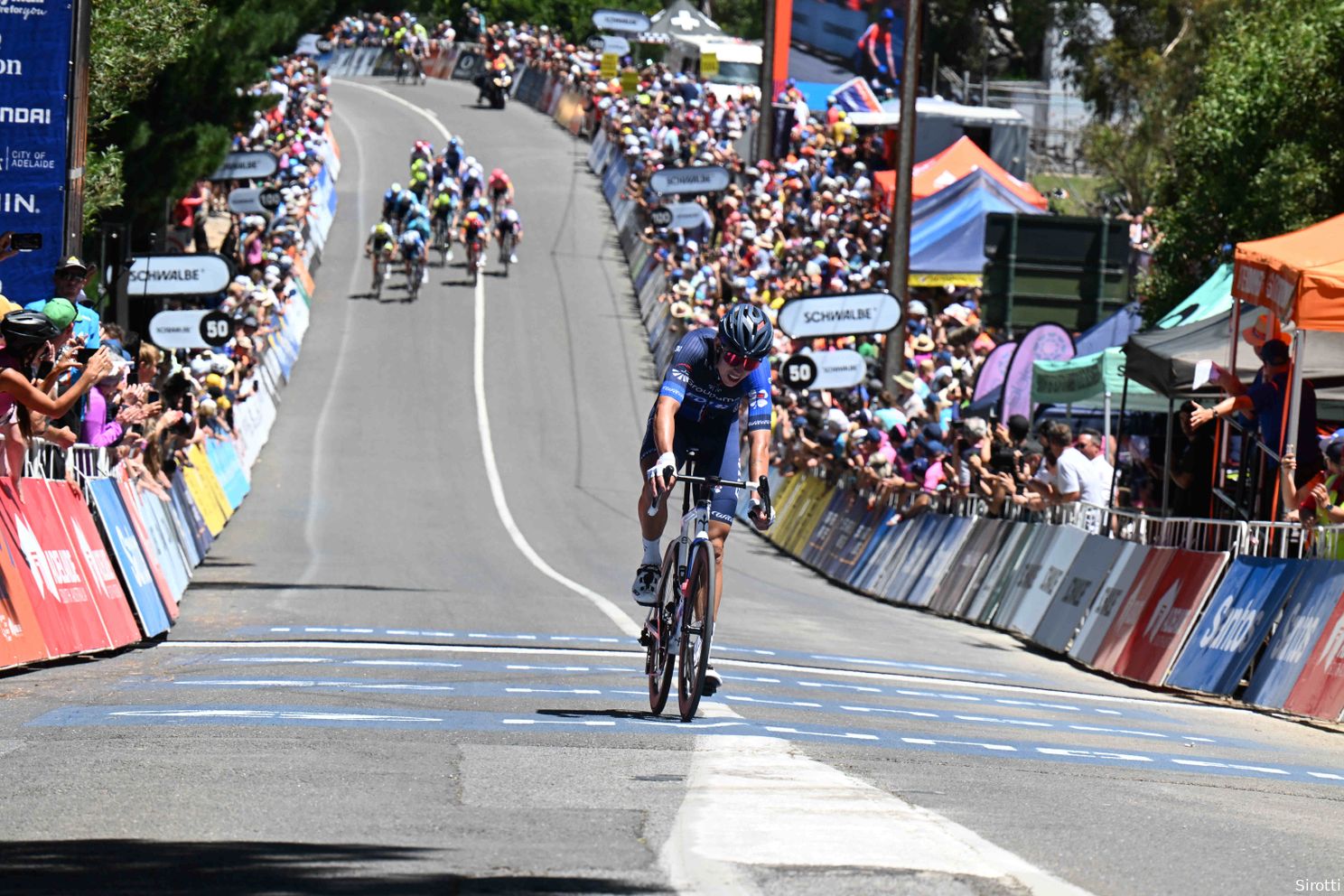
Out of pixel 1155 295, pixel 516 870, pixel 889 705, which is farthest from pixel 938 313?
pixel 516 870

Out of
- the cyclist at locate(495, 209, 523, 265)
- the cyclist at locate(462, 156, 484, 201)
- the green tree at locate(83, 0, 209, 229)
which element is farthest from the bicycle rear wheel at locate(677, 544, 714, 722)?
the cyclist at locate(462, 156, 484, 201)

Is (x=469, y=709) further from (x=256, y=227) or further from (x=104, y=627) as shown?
(x=256, y=227)

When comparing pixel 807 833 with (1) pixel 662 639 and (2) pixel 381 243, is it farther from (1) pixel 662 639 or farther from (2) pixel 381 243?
(2) pixel 381 243

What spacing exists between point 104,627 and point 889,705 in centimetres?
540

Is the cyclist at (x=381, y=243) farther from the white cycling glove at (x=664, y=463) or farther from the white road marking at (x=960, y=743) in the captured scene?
the white cycling glove at (x=664, y=463)

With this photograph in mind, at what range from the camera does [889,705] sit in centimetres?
1286

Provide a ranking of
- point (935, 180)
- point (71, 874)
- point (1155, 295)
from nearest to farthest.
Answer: point (71, 874) → point (1155, 295) → point (935, 180)

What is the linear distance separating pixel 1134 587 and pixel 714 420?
6.96 m

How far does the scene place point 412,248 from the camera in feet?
169

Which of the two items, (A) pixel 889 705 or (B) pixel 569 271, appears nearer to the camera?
(A) pixel 889 705

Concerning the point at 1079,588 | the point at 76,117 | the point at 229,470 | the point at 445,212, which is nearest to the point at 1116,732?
the point at 1079,588

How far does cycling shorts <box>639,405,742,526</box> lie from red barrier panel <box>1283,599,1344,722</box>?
4.49 meters

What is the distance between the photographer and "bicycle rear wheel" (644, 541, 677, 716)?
10.8 m

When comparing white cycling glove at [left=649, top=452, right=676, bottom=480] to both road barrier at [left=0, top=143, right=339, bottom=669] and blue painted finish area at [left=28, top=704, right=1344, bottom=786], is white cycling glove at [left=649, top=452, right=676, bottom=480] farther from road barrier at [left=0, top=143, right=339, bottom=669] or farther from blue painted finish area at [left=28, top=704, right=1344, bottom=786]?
road barrier at [left=0, top=143, right=339, bottom=669]
